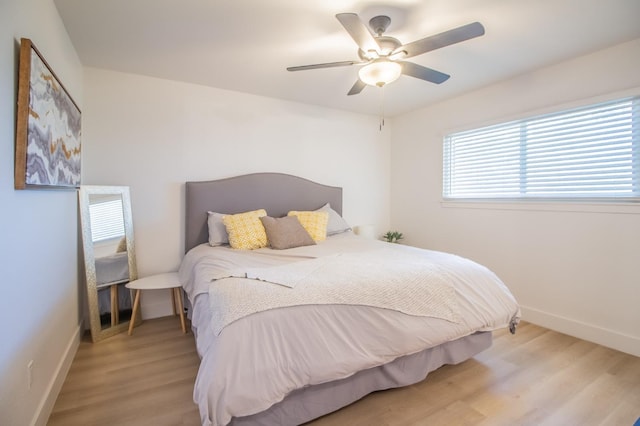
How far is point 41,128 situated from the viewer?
1.55 metres

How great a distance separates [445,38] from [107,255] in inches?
126

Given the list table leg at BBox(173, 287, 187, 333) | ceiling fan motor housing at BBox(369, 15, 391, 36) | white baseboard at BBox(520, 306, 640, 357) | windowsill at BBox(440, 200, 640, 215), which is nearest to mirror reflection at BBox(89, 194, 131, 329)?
table leg at BBox(173, 287, 187, 333)

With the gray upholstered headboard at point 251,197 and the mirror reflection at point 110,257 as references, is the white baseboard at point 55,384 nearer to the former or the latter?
the mirror reflection at point 110,257

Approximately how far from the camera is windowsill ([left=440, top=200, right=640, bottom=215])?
2.38 meters

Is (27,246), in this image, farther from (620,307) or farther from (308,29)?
(620,307)

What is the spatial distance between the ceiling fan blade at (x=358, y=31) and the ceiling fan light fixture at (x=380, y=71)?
109 mm

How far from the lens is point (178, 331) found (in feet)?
8.80

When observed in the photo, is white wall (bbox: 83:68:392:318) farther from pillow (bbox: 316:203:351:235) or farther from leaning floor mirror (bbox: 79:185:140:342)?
pillow (bbox: 316:203:351:235)

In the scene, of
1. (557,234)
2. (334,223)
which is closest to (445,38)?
(557,234)

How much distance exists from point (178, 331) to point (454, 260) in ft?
8.16

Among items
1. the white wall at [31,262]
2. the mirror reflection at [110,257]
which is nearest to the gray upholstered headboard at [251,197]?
the mirror reflection at [110,257]

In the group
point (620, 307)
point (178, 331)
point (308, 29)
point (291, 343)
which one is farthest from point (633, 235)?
point (178, 331)

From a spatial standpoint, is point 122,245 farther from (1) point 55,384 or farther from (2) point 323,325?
(2) point 323,325

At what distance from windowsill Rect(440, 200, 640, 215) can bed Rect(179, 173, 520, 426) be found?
4.11ft
